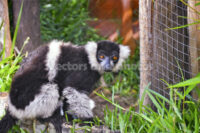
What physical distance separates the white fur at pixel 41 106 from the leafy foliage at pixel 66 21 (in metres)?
3.00

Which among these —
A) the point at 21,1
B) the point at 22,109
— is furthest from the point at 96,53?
the point at 21,1

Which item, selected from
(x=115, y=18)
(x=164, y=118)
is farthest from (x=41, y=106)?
(x=115, y=18)

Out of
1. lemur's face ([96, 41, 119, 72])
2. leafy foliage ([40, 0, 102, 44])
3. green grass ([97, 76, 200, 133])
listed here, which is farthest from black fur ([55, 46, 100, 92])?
leafy foliage ([40, 0, 102, 44])

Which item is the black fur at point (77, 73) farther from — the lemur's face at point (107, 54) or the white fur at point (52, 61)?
the lemur's face at point (107, 54)

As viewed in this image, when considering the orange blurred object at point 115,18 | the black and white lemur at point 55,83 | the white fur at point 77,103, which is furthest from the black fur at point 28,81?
the orange blurred object at point 115,18

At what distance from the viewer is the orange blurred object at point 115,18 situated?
683 cm

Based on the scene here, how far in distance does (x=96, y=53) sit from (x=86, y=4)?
3168mm

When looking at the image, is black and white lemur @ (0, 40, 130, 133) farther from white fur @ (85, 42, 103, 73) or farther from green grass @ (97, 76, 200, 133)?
green grass @ (97, 76, 200, 133)

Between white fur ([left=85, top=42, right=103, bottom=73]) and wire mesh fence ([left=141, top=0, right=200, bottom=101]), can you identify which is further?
white fur ([left=85, top=42, right=103, bottom=73])

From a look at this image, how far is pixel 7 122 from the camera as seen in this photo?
3514 mm

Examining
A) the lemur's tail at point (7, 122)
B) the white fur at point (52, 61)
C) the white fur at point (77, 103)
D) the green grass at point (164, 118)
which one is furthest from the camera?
the white fur at point (52, 61)

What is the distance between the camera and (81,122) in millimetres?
3654

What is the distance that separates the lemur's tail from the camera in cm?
345

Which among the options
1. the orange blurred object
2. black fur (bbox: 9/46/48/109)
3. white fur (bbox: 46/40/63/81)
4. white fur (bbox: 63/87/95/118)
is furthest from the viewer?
the orange blurred object
